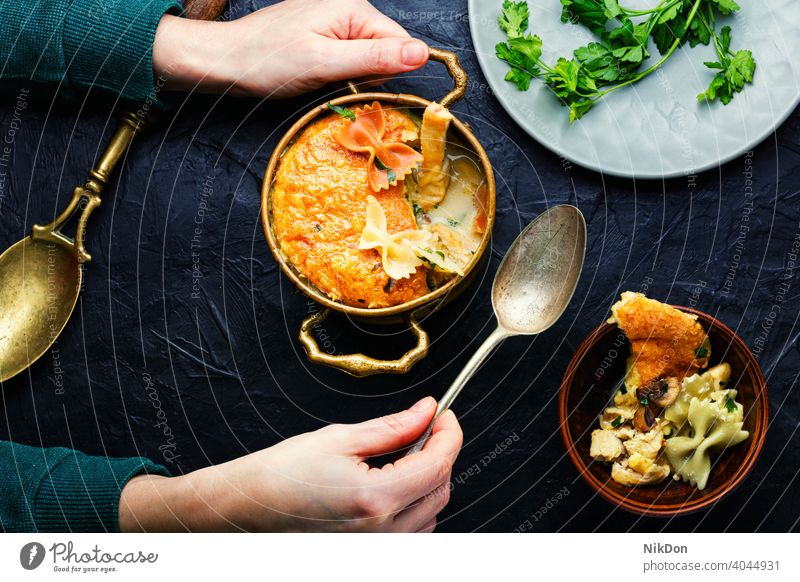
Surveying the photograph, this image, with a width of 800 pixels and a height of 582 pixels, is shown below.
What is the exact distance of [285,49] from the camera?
1.64m

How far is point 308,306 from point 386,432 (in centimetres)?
44

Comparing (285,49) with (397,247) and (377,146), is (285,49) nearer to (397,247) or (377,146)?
(377,146)

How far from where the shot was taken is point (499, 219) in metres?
1.73

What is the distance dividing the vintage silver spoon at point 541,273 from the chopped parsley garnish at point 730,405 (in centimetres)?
40

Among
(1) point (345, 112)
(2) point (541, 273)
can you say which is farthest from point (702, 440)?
(1) point (345, 112)

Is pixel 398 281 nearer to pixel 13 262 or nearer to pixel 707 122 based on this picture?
pixel 707 122

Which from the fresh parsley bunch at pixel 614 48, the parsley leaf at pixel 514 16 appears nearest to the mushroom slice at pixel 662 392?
the fresh parsley bunch at pixel 614 48

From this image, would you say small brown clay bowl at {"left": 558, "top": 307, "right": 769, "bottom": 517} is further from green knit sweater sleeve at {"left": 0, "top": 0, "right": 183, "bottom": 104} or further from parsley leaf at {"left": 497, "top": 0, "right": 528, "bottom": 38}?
green knit sweater sleeve at {"left": 0, "top": 0, "right": 183, "bottom": 104}

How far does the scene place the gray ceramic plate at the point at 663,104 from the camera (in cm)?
164

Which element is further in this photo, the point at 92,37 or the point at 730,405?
the point at 92,37

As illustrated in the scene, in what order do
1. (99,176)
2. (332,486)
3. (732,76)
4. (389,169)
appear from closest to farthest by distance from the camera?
(332,486) → (389,169) → (732,76) → (99,176)

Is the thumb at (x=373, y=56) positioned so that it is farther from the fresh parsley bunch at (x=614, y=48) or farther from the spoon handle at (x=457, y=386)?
the spoon handle at (x=457, y=386)
